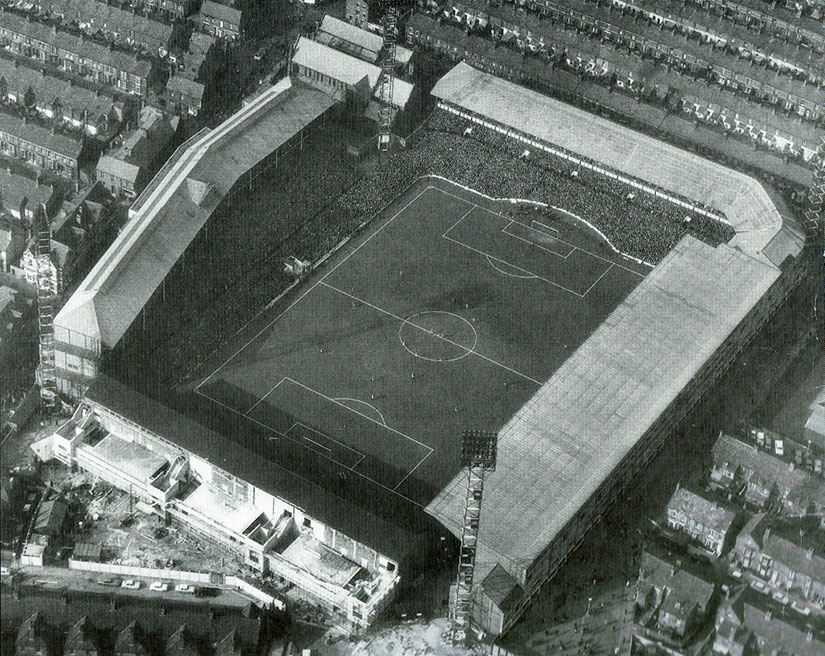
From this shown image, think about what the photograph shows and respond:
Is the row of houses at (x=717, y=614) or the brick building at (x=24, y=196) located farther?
the brick building at (x=24, y=196)

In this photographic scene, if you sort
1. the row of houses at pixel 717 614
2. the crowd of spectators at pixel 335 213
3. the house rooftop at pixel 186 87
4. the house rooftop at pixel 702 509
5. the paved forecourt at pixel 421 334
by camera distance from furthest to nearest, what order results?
1. the house rooftop at pixel 186 87
2. the crowd of spectators at pixel 335 213
3. the paved forecourt at pixel 421 334
4. the house rooftop at pixel 702 509
5. the row of houses at pixel 717 614

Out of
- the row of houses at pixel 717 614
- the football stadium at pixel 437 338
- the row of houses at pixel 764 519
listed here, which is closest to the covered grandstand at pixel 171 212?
the football stadium at pixel 437 338

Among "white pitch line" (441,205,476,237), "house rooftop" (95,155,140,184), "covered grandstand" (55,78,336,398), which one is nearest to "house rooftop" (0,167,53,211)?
"house rooftop" (95,155,140,184)

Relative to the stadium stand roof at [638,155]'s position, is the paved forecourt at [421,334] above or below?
below

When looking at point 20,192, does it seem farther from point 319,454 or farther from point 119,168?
point 319,454

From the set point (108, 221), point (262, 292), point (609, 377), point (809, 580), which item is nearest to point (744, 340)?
point (609, 377)

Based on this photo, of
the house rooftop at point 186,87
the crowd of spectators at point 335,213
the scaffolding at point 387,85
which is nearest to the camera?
the crowd of spectators at point 335,213

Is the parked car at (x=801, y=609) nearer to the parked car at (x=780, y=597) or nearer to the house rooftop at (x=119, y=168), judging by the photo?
the parked car at (x=780, y=597)
